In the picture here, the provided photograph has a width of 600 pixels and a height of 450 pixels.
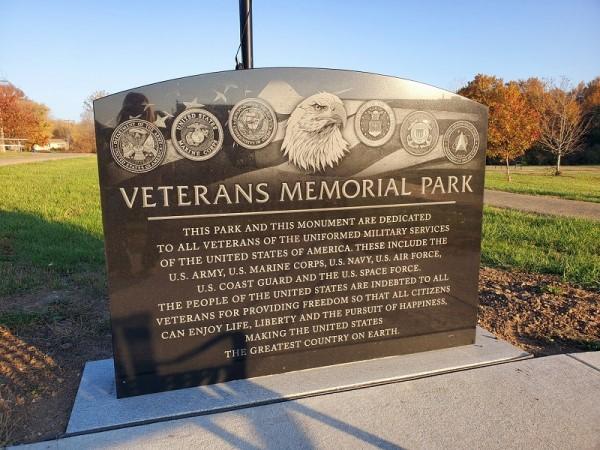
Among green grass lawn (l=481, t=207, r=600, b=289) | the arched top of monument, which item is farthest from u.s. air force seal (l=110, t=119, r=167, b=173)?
green grass lawn (l=481, t=207, r=600, b=289)

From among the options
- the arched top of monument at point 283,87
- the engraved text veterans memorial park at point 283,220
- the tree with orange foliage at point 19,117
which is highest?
the tree with orange foliage at point 19,117

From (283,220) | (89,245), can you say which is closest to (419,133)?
(283,220)

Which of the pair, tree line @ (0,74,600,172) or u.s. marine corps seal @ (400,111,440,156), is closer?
u.s. marine corps seal @ (400,111,440,156)

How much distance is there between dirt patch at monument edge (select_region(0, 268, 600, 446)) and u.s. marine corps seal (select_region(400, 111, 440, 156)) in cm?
173

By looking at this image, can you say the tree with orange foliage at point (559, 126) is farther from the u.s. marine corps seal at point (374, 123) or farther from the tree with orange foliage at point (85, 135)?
the tree with orange foliage at point (85, 135)

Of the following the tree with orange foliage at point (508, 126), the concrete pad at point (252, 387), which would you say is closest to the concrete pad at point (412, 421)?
the concrete pad at point (252, 387)

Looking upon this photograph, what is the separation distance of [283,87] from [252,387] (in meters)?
1.88

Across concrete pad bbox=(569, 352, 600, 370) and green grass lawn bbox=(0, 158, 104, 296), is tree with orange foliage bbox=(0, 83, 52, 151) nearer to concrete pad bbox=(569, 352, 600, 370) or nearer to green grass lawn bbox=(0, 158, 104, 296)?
green grass lawn bbox=(0, 158, 104, 296)

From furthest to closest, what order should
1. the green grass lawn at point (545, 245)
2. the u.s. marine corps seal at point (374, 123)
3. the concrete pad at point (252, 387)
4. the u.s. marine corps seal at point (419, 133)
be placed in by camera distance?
the green grass lawn at point (545, 245) < the u.s. marine corps seal at point (419, 133) < the u.s. marine corps seal at point (374, 123) < the concrete pad at point (252, 387)

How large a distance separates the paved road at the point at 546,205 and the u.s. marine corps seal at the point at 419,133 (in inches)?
332

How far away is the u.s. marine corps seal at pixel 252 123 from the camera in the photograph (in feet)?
9.19

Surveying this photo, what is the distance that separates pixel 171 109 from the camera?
269 cm

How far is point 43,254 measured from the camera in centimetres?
612

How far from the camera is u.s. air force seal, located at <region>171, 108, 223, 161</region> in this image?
2719 mm
